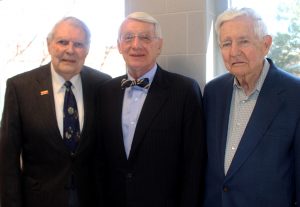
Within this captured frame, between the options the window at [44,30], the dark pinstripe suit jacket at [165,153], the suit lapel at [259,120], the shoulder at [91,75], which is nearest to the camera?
the suit lapel at [259,120]

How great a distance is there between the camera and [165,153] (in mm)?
1941

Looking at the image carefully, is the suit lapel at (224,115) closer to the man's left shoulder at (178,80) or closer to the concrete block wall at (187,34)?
the man's left shoulder at (178,80)

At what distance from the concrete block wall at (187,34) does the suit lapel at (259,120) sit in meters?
0.68

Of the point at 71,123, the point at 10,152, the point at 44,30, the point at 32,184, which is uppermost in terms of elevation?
the point at 44,30

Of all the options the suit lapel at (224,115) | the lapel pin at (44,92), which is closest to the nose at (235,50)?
the suit lapel at (224,115)

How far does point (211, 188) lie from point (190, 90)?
54cm

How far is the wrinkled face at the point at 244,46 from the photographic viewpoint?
171 cm

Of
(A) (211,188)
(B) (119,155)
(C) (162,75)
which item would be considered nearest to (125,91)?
(C) (162,75)

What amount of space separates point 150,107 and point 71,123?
48 centimetres

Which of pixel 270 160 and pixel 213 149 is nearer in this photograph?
pixel 270 160

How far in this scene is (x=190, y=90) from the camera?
78.2 inches

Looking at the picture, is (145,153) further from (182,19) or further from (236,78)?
(182,19)

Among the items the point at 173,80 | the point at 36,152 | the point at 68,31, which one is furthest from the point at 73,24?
the point at 36,152

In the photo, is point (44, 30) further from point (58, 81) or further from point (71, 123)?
point (71, 123)
